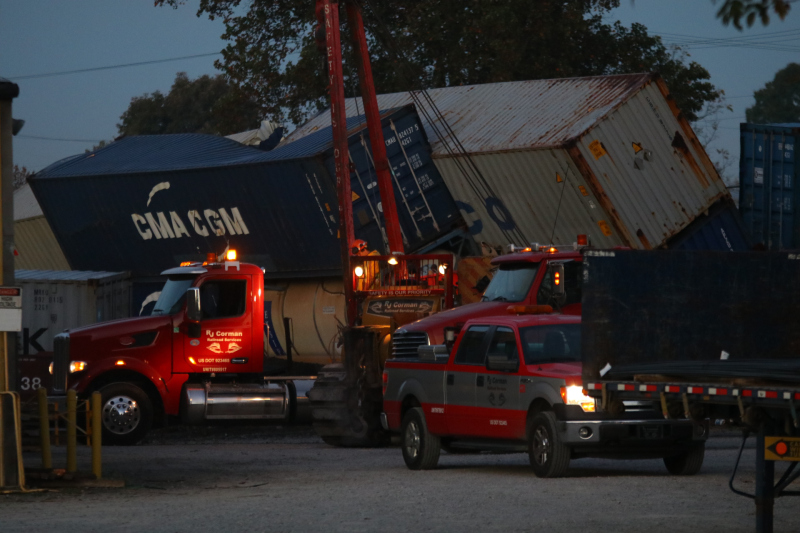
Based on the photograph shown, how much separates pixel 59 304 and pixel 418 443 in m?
12.7

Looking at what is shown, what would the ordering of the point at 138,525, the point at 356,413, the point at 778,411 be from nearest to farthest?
the point at 778,411 < the point at 138,525 < the point at 356,413

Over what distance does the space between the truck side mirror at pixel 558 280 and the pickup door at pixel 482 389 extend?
7.23 feet

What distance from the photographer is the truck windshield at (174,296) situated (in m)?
18.1

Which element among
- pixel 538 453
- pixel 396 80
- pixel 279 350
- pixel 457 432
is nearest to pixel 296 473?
pixel 457 432

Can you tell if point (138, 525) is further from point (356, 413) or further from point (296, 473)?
point (356, 413)

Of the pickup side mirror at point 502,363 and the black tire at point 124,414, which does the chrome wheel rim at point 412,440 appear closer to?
the pickup side mirror at point 502,363

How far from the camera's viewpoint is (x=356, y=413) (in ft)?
56.2

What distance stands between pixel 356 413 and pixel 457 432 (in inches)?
165

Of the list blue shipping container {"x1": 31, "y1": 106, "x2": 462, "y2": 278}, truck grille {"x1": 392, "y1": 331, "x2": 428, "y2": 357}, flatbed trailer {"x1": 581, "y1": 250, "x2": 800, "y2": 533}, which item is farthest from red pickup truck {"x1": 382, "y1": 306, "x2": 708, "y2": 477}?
blue shipping container {"x1": 31, "y1": 106, "x2": 462, "y2": 278}

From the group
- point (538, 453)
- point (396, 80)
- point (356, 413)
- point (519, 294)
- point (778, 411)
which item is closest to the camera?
point (778, 411)

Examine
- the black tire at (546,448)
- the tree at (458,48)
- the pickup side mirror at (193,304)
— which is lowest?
the black tire at (546,448)

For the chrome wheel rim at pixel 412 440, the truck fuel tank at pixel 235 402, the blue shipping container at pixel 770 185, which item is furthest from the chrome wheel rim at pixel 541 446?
the blue shipping container at pixel 770 185

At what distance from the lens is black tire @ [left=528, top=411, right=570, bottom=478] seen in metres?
11.7

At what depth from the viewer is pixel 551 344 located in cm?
1270
